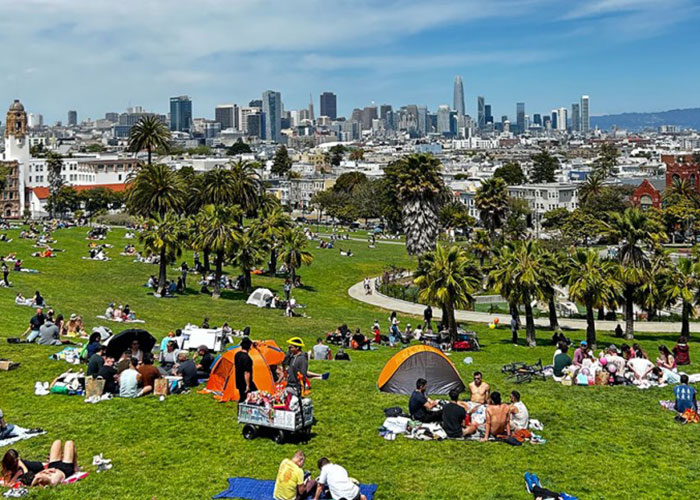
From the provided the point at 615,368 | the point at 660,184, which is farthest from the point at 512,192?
the point at 615,368

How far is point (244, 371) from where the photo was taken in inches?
723

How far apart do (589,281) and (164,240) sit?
2286 cm

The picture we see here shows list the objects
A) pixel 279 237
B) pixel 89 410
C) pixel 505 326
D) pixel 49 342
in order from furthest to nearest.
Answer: pixel 279 237
pixel 505 326
pixel 49 342
pixel 89 410

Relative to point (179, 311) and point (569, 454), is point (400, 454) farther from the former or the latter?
point (179, 311)

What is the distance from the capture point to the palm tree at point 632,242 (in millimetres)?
36156

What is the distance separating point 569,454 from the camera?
1662 cm

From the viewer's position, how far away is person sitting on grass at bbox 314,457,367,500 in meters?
13.6

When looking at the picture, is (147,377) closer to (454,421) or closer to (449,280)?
(454,421)

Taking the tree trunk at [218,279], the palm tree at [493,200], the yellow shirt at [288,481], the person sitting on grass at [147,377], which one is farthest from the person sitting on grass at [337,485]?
the palm tree at [493,200]

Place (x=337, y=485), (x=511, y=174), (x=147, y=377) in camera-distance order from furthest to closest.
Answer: (x=511, y=174)
(x=147, y=377)
(x=337, y=485)

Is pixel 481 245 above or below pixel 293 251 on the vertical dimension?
below

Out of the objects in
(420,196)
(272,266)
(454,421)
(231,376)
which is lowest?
(272,266)

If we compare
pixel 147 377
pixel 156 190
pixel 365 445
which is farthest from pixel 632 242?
pixel 156 190

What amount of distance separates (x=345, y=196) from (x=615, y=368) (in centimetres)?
11628
